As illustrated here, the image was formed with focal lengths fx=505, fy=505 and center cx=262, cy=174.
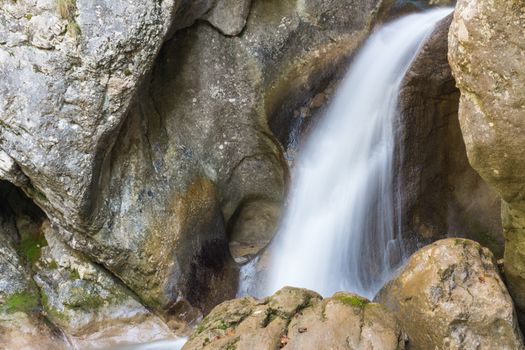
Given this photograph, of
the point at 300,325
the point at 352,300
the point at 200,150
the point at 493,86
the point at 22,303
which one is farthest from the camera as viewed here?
the point at 200,150

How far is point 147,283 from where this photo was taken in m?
6.52

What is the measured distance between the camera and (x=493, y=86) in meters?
3.79

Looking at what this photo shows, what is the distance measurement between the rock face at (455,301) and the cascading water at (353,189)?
172 centimetres

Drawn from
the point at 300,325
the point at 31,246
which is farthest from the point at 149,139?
the point at 300,325

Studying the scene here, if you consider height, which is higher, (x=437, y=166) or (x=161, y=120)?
(x=161, y=120)

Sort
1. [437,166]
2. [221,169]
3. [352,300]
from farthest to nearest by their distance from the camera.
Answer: [221,169]
[437,166]
[352,300]

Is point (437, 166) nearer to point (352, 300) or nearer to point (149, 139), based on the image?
point (352, 300)

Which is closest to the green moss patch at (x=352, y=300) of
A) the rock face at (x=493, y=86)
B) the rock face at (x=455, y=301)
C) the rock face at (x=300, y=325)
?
the rock face at (x=300, y=325)

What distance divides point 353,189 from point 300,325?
314cm

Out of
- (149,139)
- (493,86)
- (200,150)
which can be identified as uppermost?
(149,139)

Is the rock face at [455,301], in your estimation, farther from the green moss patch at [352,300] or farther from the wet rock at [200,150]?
the wet rock at [200,150]

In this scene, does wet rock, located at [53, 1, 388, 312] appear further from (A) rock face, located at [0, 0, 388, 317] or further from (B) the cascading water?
(B) the cascading water

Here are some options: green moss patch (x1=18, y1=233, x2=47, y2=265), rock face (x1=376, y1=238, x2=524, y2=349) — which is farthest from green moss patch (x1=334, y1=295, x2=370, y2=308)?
green moss patch (x1=18, y1=233, x2=47, y2=265)

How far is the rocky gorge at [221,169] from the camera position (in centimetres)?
405
